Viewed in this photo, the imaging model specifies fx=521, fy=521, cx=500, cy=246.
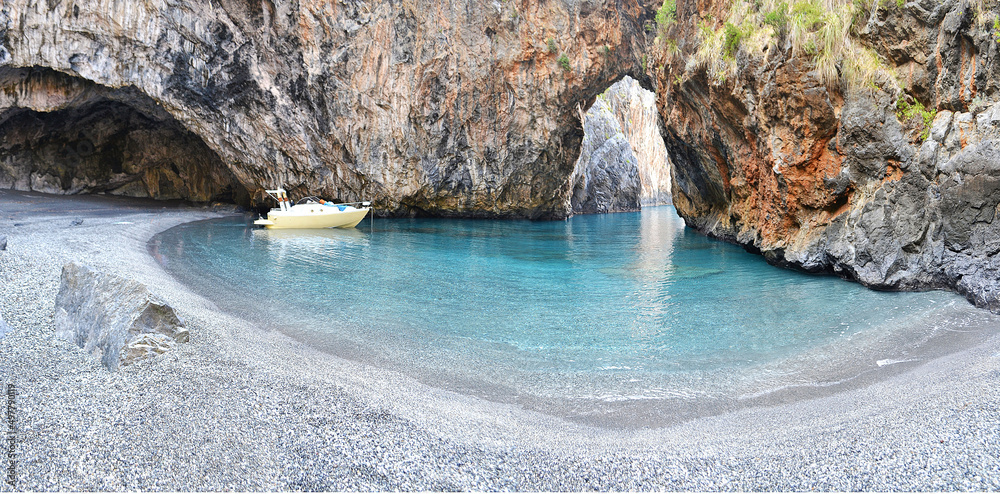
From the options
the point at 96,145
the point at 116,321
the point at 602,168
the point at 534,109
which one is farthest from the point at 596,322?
the point at 602,168

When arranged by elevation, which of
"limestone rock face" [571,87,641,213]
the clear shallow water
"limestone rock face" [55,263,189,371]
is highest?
"limestone rock face" [571,87,641,213]

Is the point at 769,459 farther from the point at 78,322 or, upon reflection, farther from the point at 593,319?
the point at 78,322

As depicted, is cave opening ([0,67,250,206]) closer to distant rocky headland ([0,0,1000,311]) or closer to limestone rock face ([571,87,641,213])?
distant rocky headland ([0,0,1000,311])

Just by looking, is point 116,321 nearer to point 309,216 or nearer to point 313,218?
point 309,216

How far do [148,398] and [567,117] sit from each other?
85.3 ft

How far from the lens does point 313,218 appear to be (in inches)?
939

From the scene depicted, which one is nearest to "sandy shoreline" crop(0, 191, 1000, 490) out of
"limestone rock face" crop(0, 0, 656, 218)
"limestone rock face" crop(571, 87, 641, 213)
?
"limestone rock face" crop(0, 0, 656, 218)

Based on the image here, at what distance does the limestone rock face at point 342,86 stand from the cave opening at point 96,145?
0.12 meters

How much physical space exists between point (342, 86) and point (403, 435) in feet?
82.6

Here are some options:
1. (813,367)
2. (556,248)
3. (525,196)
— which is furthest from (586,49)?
(813,367)

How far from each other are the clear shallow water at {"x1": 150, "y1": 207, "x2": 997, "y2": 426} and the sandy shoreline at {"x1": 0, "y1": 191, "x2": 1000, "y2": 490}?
55 centimetres

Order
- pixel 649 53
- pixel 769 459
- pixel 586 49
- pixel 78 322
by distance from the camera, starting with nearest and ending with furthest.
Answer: pixel 769 459 → pixel 78 322 → pixel 649 53 → pixel 586 49

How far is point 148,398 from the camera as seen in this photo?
427 centimetres

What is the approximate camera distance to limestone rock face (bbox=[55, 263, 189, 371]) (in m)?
5.03
